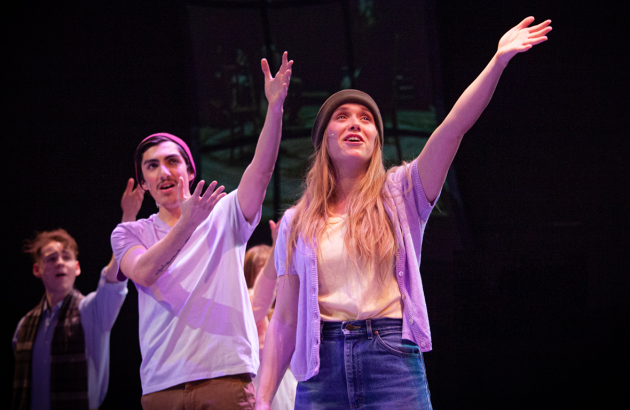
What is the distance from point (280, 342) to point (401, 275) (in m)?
0.44

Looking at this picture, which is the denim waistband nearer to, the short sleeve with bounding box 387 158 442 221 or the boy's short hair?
the short sleeve with bounding box 387 158 442 221

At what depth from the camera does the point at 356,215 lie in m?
1.52

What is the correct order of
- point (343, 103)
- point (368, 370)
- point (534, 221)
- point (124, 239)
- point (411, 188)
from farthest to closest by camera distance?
point (534, 221) < point (124, 239) < point (343, 103) < point (411, 188) < point (368, 370)

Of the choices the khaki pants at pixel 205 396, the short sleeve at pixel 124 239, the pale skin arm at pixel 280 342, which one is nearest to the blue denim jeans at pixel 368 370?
the pale skin arm at pixel 280 342

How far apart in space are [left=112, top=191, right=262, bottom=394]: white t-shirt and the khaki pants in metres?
0.03

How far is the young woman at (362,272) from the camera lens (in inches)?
52.9

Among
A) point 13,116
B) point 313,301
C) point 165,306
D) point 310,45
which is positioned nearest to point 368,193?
point 313,301

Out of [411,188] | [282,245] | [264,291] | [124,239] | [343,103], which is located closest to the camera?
[411,188]

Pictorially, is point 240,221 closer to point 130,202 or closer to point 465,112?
point 465,112

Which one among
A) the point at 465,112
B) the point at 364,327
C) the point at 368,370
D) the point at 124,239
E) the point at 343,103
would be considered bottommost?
the point at 368,370

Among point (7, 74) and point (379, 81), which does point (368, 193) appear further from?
point (7, 74)

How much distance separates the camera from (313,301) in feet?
4.68

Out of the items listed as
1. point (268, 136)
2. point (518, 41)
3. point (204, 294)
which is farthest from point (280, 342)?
point (518, 41)

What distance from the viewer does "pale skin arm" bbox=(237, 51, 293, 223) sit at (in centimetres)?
166
